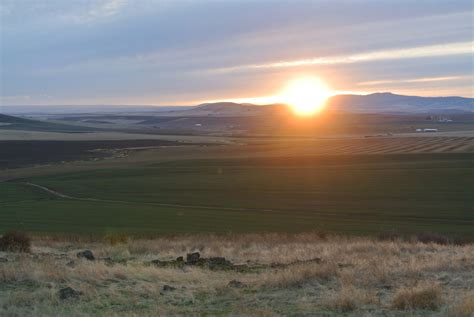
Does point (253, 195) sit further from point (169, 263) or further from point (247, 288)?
point (247, 288)

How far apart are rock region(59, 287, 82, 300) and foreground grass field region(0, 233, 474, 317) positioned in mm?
17

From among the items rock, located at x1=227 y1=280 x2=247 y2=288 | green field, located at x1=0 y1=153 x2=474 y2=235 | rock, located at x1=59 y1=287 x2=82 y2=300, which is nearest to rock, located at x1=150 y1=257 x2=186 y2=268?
rock, located at x1=227 y1=280 x2=247 y2=288

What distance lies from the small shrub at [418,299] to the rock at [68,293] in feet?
18.2

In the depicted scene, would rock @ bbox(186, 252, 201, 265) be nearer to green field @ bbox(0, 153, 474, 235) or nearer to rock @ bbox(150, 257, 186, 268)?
rock @ bbox(150, 257, 186, 268)

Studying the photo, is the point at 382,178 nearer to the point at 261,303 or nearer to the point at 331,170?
the point at 331,170

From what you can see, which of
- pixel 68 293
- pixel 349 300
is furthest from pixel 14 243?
pixel 349 300

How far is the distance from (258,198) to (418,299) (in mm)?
40299

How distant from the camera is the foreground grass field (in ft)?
29.9

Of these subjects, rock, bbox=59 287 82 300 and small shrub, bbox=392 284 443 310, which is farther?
rock, bbox=59 287 82 300

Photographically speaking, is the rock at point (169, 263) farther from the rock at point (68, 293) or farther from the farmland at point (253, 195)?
the farmland at point (253, 195)

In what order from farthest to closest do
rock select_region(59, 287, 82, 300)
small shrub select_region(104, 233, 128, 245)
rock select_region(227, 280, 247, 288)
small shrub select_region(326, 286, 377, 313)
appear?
small shrub select_region(104, 233, 128, 245), rock select_region(227, 280, 247, 288), rock select_region(59, 287, 82, 300), small shrub select_region(326, 286, 377, 313)

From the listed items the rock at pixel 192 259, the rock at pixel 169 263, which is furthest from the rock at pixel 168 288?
the rock at pixel 192 259

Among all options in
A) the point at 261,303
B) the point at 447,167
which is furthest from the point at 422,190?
the point at 261,303

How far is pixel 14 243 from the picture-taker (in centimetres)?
1781
